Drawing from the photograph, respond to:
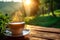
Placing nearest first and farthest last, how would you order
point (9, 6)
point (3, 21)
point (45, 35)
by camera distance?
1. point (3, 21)
2. point (45, 35)
3. point (9, 6)

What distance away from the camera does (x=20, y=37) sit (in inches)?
40.1

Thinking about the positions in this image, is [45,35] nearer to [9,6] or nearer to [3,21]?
[3,21]

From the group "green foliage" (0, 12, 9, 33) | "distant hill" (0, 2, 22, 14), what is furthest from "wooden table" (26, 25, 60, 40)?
"distant hill" (0, 2, 22, 14)

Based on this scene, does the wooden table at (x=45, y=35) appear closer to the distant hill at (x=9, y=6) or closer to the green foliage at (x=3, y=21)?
the green foliage at (x=3, y=21)

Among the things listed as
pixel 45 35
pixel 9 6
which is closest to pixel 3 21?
pixel 45 35

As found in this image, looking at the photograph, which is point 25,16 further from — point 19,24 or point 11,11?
point 19,24

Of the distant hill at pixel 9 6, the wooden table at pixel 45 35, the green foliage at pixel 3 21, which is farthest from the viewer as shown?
the distant hill at pixel 9 6

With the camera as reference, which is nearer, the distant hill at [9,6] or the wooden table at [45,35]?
the wooden table at [45,35]

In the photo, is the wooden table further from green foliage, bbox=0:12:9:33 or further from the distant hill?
the distant hill

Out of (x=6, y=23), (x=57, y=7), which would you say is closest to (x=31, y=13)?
(x=57, y=7)

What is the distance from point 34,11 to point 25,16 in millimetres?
489

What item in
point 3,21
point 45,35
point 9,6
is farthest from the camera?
point 9,6

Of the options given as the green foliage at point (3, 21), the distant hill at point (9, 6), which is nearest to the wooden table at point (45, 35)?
the green foliage at point (3, 21)

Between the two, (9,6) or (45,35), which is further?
(9,6)
